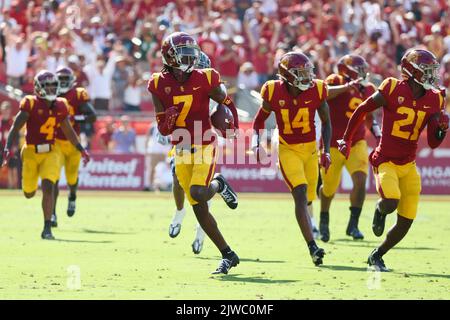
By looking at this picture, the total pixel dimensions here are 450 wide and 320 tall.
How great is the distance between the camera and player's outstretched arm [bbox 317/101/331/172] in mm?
10516

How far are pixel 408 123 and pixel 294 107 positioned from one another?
129cm

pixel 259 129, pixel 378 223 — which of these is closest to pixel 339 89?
pixel 259 129

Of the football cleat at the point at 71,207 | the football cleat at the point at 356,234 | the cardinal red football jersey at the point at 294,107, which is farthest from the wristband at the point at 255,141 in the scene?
the football cleat at the point at 71,207

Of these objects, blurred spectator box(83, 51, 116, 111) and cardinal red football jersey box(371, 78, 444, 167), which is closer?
cardinal red football jersey box(371, 78, 444, 167)

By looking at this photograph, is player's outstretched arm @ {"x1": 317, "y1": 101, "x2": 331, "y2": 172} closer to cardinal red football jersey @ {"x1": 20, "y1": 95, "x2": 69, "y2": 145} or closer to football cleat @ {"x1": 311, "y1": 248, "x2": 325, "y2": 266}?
football cleat @ {"x1": 311, "y1": 248, "x2": 325, "y2": 266}

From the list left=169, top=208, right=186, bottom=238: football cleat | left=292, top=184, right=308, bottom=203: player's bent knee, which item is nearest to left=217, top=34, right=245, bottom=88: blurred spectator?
left=169, top=208, right=186, bottom=238: football cleat

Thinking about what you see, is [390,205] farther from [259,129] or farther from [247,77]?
[247,77]

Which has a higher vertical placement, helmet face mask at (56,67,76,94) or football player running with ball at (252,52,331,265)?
helmet face mask at (56,67,76,94)

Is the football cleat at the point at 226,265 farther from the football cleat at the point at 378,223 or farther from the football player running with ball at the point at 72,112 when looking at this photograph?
the football player running with ball at the point at 72,112

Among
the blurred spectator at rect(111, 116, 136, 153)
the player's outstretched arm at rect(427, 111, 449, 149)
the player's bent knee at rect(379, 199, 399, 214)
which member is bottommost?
the player's bent knee at rect(379, 199, 399, 214)

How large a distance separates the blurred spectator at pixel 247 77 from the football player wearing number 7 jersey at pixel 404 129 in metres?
12.0

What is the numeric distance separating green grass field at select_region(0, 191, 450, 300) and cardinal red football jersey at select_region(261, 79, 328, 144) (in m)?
1.25

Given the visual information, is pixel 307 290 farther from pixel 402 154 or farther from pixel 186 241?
pixel 186 241

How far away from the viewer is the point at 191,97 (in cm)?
971
